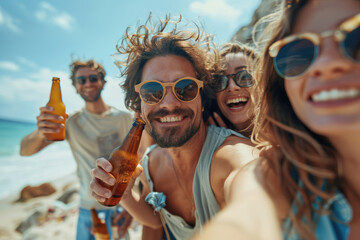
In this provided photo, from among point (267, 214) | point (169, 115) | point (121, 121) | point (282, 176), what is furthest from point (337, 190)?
point (121, 121)

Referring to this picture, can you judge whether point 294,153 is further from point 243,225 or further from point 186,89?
point 186,89

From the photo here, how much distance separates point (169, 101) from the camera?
209 centimetres

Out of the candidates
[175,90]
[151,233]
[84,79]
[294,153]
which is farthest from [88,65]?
[294,153]

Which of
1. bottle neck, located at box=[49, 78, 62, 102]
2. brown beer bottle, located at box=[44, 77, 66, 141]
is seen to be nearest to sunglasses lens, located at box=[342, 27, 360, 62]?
brown beer bottle, located at box=[44, 77, 66, 141]

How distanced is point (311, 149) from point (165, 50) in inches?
80.4

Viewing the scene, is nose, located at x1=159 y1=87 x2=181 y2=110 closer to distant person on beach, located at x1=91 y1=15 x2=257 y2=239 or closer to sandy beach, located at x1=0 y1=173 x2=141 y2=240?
distant person on beach, located at x1=91 y1=15 x2=257 y2=239

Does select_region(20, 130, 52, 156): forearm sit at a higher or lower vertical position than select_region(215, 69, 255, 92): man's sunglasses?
lower

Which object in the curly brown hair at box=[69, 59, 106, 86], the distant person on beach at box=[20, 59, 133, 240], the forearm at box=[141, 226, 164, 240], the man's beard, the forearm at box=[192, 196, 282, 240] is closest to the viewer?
the forearm at box=[192, 196, 282, 240]

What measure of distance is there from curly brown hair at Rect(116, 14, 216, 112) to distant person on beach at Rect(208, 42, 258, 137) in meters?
0.20

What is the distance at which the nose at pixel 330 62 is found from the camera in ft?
2.60

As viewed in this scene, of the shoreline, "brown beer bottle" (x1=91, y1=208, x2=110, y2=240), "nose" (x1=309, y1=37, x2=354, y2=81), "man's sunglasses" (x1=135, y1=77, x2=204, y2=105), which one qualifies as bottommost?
the shoreline

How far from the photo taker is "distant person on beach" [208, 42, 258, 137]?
103 inches

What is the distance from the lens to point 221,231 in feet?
2.29

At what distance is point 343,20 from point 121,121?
3.58 meters
